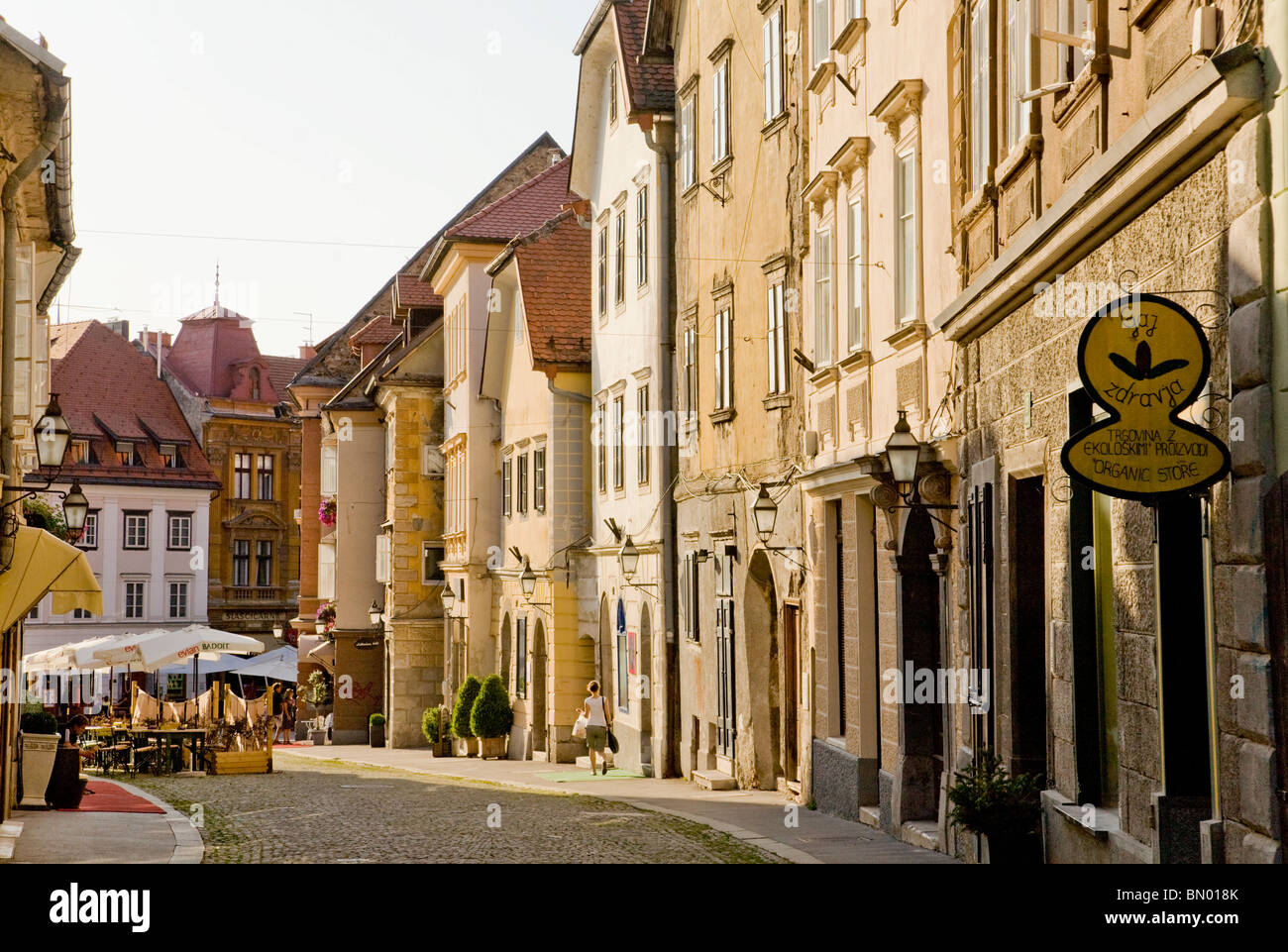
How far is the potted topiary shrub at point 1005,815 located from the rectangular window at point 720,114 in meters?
13.9

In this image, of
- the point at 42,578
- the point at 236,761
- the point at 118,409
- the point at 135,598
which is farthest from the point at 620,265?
the point at 118,409

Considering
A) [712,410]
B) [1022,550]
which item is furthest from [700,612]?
[1022,550]

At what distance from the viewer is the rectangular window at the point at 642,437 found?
93.6 ft

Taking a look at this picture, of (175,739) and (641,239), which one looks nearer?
(641,239)

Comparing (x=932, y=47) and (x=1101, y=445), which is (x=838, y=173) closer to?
(x=932, y=47)

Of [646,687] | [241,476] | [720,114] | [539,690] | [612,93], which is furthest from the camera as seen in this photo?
[241,476]

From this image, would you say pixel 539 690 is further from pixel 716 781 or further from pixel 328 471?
pixel 328 471

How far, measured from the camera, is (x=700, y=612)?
2534 centimetres

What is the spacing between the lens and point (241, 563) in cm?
7419

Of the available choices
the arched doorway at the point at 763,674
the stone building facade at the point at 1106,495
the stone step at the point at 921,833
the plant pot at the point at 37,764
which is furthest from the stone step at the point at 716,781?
the plant pot at the point at 37,764

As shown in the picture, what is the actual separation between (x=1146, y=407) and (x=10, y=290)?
13466mm

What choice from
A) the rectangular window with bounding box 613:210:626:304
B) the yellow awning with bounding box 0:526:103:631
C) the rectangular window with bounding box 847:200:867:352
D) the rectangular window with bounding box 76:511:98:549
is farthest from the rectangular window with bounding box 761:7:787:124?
the rectangular window with bounding box 76:511:98:549

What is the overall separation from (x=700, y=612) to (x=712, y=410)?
2.91m

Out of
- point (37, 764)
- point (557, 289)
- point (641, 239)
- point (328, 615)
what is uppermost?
point (557, 289)
